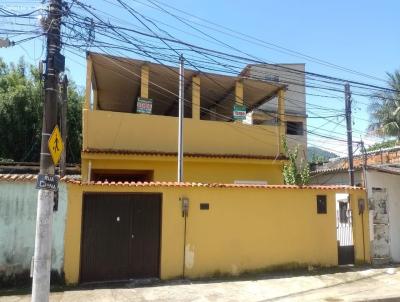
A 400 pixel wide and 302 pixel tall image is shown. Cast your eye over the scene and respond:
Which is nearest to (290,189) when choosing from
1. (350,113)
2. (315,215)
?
(315,215)

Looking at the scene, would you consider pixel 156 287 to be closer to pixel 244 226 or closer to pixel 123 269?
pixel 123 269

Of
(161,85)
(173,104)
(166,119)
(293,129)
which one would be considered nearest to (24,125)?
(173,104)

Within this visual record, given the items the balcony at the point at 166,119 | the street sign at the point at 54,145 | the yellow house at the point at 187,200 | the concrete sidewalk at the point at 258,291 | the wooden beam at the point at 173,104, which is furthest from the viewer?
the wooden beam at the point at 173,104

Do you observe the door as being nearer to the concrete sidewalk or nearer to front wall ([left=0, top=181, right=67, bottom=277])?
the concrete sidewalk

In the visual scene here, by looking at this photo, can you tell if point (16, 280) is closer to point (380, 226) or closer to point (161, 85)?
point (161, 85)

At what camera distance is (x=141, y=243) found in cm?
1023

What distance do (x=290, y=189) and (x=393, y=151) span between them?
1073cm

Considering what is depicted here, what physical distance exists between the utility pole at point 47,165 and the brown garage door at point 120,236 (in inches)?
118

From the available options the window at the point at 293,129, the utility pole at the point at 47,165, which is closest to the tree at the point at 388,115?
the window at the point at 293,129

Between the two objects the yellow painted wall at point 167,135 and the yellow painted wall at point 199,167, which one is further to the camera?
the yellow painted wall at point 167,135

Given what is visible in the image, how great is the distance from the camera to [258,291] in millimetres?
9320

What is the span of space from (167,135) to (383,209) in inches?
302

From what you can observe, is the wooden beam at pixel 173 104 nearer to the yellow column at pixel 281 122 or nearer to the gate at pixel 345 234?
the yellow column at pixel 281 122

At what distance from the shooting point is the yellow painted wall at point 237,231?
405 inches
